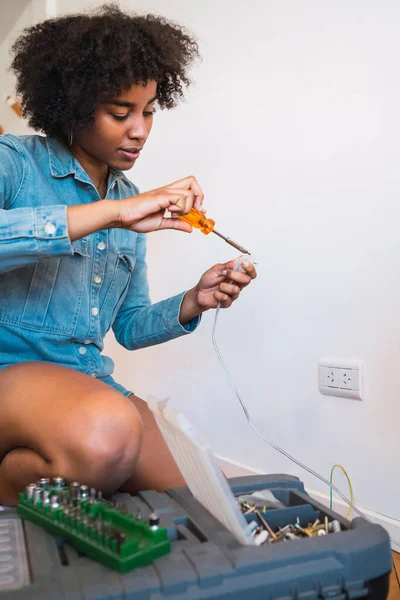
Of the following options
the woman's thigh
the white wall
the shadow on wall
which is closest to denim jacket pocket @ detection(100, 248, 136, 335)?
the woman's thigh

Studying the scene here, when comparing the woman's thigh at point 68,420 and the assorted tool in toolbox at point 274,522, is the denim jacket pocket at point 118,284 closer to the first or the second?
the woman's thigh at point 68,420

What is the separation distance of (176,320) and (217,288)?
Answer: 0.40 ft

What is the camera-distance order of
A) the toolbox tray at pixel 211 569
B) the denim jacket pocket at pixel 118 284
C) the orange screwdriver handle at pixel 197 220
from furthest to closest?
the denim jacket pocket at pixel 118 284
the orange screwdriver handle at pixel 197 220
the toolbox tray at pixel 211 569

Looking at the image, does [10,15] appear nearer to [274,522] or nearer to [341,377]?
[341,377]

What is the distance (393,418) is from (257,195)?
0.61m

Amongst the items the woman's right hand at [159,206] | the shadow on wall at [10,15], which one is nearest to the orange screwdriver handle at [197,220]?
the woman's right hand at [159,206]

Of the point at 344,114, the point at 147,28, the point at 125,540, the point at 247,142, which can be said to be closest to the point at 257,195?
the point at 247,142

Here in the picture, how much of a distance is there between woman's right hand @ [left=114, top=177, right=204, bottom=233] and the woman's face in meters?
0.16

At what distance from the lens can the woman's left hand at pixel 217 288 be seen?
3.46ft

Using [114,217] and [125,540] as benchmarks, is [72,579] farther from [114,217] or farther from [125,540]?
[114,217]

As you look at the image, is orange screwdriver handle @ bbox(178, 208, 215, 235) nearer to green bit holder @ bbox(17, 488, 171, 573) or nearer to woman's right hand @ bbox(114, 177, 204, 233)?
woman's right hand @ bbox(114, 177, 204, 233)

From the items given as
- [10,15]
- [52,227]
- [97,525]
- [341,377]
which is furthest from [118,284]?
[10,15]

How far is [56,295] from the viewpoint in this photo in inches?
41.3

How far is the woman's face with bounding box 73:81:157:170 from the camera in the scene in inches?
39.9
